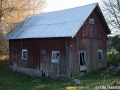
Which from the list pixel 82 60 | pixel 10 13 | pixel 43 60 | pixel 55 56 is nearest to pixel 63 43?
pixel 55 56

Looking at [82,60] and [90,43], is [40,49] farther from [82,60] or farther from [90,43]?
[90,43]

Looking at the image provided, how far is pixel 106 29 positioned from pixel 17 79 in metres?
10.5

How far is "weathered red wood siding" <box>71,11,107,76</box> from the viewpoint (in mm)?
17406

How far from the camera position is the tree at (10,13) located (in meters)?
27.3

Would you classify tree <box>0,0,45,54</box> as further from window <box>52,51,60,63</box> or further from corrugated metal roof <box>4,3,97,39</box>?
window <box>52,51,60,63</box>

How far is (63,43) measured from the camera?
17.3 meters

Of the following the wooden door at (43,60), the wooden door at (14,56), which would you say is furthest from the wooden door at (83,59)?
the wooden door at (14,56)

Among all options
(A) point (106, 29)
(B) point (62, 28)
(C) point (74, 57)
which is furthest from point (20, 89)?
(A) point (106, 29)

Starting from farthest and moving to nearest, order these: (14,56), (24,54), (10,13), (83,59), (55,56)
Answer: (10,13) < (14,56) < (24,54) < (83,59) < (55,56)

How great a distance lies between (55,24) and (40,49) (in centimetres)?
287

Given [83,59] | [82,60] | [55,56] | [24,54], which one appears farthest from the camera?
[24,54]

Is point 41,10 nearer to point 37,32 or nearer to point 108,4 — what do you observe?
point 108,4

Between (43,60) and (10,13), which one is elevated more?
(10,13)

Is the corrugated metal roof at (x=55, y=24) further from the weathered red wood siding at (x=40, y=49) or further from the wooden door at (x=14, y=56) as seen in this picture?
the wooden door at (x=14, y=56)
